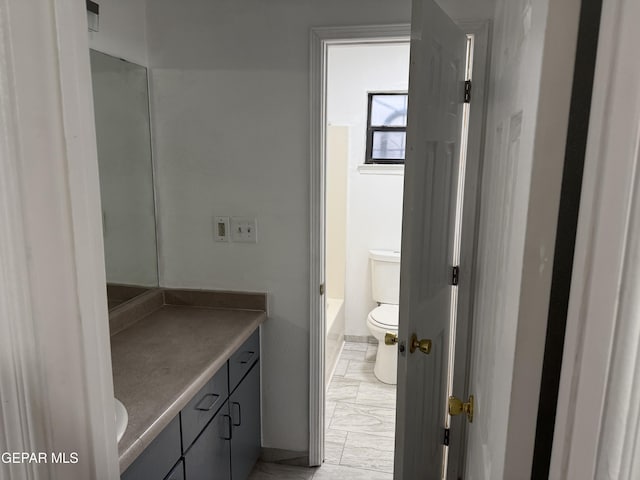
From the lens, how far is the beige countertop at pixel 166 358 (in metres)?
1.32

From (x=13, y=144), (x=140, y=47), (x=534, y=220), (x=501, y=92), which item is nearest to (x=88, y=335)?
(x=13, y=144)

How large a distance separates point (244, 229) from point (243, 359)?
614mm

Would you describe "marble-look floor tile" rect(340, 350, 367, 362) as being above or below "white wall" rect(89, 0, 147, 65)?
below

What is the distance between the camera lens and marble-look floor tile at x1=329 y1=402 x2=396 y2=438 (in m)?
2.74

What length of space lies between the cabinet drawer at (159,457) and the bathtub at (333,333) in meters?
1.86

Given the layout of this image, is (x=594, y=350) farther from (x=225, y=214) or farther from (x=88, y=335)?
(x=225, y=214)

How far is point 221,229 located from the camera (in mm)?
2301

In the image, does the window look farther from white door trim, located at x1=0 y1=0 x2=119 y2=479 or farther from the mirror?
white door trim, located at x1=0 y1=0 x2=119 y2=479

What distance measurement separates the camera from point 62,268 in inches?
22.3

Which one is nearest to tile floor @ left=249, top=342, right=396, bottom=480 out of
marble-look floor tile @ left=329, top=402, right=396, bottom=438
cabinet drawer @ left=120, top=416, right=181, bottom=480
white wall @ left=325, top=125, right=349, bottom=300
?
marble-look floor tile @ left=329, top=402, right=396, bottom=438

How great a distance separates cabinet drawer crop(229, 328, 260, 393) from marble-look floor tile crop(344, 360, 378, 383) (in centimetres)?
129

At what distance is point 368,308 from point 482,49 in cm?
245

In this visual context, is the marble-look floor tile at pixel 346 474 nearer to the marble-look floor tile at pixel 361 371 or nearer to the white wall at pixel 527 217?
the marble-look floor tile at pixel 361 371

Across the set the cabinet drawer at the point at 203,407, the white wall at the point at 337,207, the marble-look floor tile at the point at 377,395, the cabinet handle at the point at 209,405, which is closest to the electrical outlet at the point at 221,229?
the cabinet drawer at the point at 203,407
